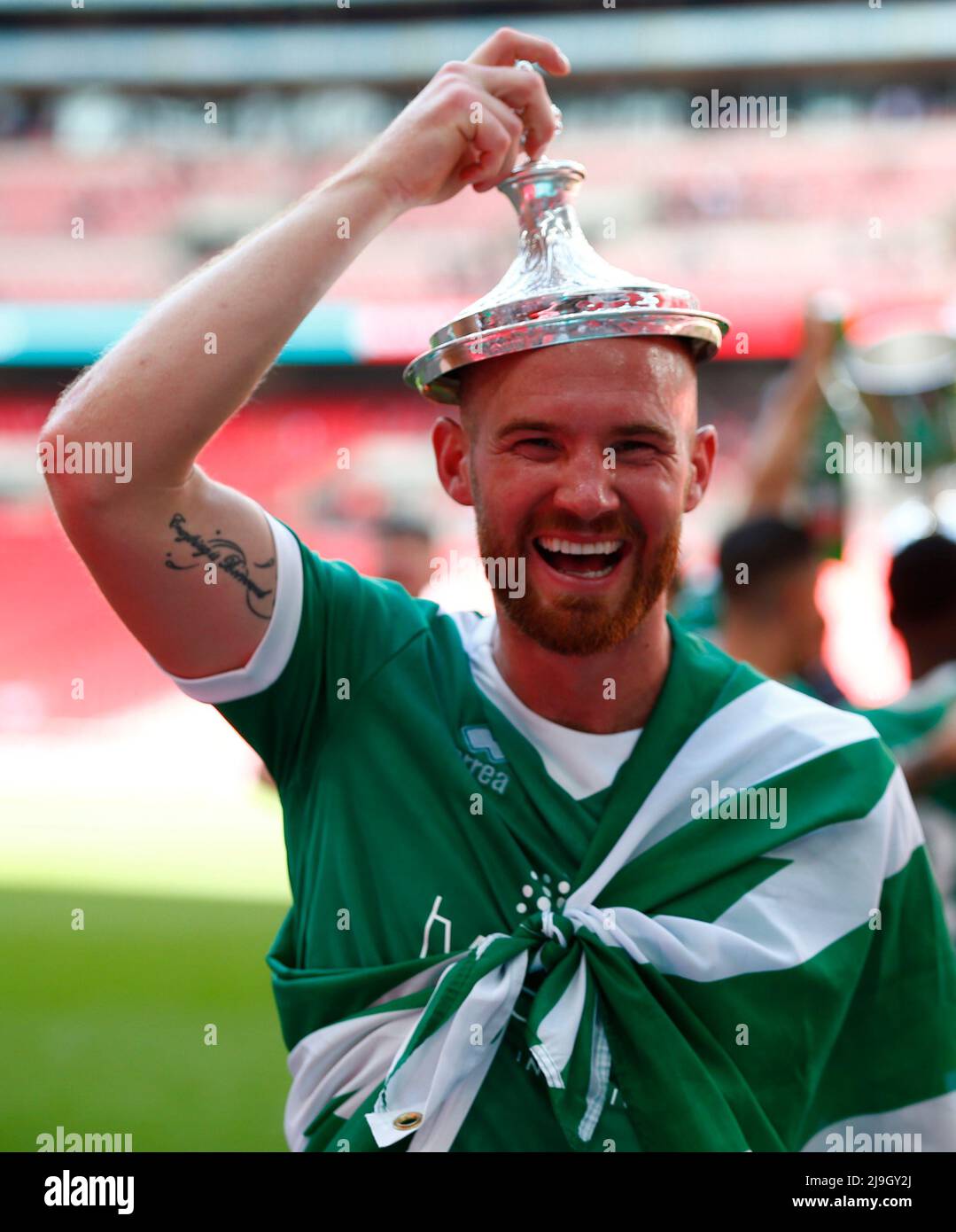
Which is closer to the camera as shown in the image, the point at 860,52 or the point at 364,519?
the point at 364,519

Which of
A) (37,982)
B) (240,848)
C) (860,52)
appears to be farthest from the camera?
(860,52)

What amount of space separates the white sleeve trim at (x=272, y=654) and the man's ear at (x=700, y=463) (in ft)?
1.69

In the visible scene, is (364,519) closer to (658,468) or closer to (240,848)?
(240,848)

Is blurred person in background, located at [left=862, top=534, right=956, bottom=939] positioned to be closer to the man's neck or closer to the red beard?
the man's neck

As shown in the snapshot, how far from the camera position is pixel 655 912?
1607 mm

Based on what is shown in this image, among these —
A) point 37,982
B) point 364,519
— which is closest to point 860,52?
point 364,519

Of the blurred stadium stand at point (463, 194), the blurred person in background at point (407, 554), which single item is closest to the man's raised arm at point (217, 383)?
the blurred person in background at point (407, 554)

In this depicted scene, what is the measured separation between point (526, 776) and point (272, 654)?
0.35 meters

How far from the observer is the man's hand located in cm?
168

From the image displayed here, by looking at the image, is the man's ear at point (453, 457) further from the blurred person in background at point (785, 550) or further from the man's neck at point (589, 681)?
the blurred person in background at point (785, 550)

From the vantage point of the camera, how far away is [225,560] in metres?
1.62

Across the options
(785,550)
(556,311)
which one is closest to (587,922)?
(556,311)

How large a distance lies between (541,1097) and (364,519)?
12.6m

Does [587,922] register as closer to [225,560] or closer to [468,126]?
[225,560]
